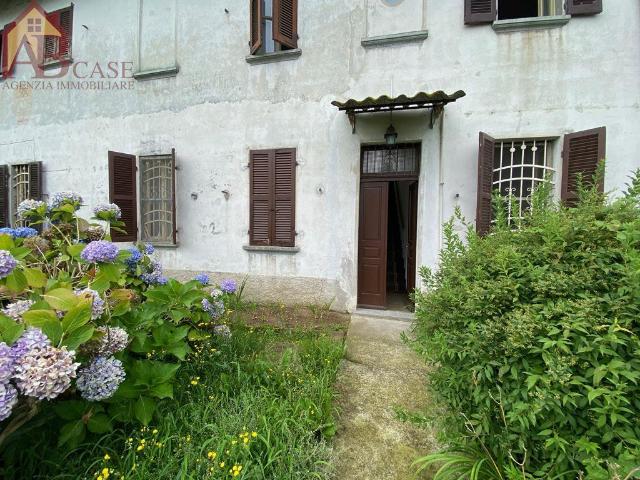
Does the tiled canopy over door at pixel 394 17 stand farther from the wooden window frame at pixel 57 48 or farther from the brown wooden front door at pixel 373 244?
the wooden window frame at pixel 57 48

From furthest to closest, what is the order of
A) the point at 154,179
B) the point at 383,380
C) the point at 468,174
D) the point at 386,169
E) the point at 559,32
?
the point at 154,179
the point at 386,169
the point at 468,174
the point at 559,32
the point at 383,380

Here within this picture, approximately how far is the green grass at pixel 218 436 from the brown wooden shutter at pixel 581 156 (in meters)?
4.25

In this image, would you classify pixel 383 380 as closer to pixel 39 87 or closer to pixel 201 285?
pixel 201 285

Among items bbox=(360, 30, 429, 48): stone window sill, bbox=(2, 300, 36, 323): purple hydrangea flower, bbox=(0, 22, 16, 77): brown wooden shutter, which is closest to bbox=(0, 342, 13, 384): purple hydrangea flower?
bbox=(2, 300, 36, 323): purple hydrangea flower

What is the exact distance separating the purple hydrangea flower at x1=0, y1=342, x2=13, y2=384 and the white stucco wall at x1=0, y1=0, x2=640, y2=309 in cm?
423

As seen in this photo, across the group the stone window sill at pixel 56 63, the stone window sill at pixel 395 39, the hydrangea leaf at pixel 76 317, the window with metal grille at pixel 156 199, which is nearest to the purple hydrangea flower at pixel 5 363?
the hydrangea leaf at pixel 76 317

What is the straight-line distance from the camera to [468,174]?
14.8 feet

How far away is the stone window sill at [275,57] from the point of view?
5.09m

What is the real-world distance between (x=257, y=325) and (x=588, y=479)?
3655 millimetres

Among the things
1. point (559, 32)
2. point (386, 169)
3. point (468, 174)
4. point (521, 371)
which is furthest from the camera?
point (386, 169)

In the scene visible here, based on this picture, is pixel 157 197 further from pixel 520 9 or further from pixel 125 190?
pixel 520 9

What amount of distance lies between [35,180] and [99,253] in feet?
24.0

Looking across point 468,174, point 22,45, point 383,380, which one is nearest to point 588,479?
point 383,380

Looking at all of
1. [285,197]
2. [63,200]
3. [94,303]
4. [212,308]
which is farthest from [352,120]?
[94,303]
